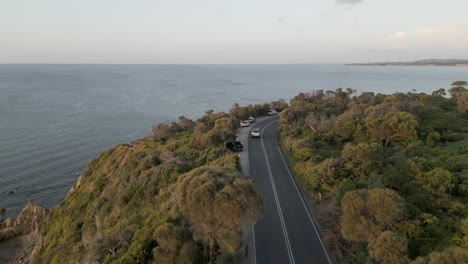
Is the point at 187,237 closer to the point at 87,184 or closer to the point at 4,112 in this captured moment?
the point at 87,184

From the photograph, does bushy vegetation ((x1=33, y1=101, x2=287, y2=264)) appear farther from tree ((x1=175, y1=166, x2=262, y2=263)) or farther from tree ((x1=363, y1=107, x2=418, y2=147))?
tree ((x1=363, y1=107, x2=418, y2=147))

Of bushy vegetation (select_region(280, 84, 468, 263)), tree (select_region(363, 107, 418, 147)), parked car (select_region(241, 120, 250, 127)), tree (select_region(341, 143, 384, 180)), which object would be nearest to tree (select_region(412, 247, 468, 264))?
bushy vegetation (select_region(280, 84, 468, 263))

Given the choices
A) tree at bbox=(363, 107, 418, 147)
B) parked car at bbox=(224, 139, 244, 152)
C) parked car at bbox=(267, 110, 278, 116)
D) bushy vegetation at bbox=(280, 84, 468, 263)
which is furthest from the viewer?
parked car at bbox=(267, 110, 278, 116)

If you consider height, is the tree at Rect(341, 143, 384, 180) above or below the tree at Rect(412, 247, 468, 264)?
below

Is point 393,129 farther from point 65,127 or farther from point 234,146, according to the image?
point 65,127

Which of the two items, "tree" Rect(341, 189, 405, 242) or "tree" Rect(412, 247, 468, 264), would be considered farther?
Result: "tree" Rect(341, 189, 405, 242)

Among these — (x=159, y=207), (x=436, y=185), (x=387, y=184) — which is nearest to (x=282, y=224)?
(x=387, y=184)

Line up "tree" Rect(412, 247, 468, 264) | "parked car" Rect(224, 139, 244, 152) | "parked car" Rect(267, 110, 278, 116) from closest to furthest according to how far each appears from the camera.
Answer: "tree" Rect(412, 247, 468, 264) → "parked car" Rect(224, 139, 244, 152) → "parked car" Rect(267, 110, 278, 116)

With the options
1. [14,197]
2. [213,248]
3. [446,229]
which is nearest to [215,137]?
[213,248]
